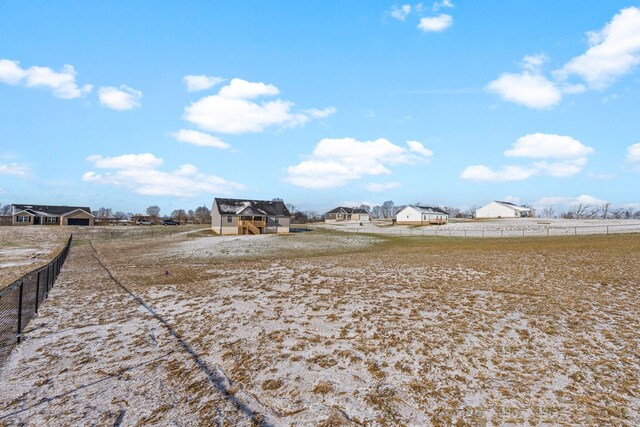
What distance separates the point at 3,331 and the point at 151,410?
23.3 feet

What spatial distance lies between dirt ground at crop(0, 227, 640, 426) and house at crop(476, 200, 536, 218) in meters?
94.3

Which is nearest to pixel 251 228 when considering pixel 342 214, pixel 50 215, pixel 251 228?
pixel 251 228

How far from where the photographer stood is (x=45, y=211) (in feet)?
235

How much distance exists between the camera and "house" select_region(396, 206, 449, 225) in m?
90.9

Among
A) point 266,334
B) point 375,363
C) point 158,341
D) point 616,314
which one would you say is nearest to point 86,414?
point 158,341

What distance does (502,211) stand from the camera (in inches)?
3925

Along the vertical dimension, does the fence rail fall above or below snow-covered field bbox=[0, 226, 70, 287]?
above

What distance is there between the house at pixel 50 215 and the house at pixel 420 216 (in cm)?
8241

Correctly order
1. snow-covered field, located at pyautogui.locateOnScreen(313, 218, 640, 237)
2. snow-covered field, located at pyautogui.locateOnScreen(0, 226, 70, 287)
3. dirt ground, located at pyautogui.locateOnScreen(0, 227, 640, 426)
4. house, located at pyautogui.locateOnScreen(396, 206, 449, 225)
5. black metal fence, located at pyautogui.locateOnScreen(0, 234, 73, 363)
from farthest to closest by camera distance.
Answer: house, located at pyautogui.locateOnScreen(396, 206, 449, 225)
snow-covered field, located at pyautogui.locateOnScreen(313, 218, 640, 237)
snow-covered field, located at pyautogui.locateOnScreen(0, 226, 70, 287)
black metal fence, located at pyautogui.locateOnScreen(0, 234, 73, 363)
dirt ground, located at pyautogui.locateOnScreen(0, 227, 640, 426)

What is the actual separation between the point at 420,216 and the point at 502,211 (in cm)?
3010

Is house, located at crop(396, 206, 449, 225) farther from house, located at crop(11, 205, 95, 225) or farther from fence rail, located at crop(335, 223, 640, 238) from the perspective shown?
house, located at crop(11, 205, 95, 225)

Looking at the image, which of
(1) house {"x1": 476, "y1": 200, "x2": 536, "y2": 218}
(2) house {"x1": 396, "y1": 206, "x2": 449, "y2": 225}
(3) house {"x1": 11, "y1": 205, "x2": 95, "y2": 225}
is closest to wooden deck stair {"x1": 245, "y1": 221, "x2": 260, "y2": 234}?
(3) house {"x1": 11, "y1": 205, "x2": 95, "y2": 225}

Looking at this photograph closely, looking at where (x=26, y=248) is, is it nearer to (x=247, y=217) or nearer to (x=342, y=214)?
(x=247, y=217)

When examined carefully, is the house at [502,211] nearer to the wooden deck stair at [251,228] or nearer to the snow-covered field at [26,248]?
the wooden deck stair at [251,228]
